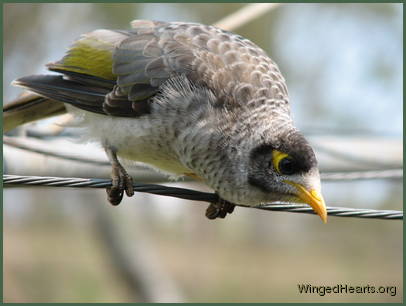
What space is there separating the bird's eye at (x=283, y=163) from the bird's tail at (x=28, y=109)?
2.86 meters

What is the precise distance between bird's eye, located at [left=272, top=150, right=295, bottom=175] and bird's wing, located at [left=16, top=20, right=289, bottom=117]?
2.32ft

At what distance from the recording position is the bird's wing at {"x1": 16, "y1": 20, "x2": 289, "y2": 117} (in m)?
6.17

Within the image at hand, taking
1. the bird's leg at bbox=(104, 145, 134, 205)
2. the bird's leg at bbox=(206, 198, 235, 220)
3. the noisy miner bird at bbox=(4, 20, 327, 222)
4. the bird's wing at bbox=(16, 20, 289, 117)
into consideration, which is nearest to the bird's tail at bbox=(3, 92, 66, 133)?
the noisy miner bird at bbox=(4, 20, 327, 222)

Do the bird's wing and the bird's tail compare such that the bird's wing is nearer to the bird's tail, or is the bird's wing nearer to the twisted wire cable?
the bird's tail

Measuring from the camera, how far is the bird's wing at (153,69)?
6.17 meters

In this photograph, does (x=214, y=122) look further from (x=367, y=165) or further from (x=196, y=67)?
(x=367, y=165)

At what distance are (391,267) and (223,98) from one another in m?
20.5

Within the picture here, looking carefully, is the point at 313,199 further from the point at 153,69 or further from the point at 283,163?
the point at 153,69

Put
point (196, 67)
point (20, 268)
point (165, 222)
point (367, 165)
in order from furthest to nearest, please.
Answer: point (165, 222) → point (20, 268) → point (367, 165) → point (196, 67)

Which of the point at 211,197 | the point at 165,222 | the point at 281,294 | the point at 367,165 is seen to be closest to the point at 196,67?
the point at 211,197

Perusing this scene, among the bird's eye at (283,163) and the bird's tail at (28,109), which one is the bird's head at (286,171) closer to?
the bird's eye at (283,163)

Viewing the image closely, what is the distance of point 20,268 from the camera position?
79.1ft

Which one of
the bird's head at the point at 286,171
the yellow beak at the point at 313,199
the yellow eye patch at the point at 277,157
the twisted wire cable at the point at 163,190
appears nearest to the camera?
the twisted wire cable at the point at 163,190

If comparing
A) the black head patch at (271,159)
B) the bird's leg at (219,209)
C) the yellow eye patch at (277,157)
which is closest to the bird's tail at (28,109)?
the bird's leg at (219,209)
